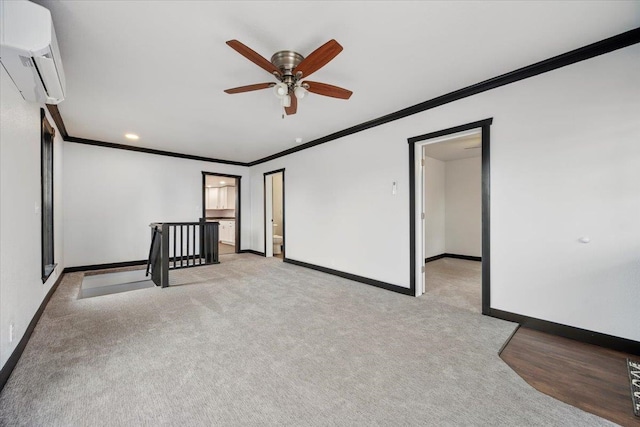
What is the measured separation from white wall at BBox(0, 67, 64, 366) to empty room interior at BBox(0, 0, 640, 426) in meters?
0.03

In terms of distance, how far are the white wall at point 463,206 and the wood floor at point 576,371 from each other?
4.29m

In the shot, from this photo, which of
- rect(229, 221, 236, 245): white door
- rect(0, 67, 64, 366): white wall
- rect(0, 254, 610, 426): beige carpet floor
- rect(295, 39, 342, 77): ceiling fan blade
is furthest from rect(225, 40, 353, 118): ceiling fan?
rect(229, 221, 236, 245): white door

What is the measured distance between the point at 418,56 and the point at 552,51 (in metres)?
1.19

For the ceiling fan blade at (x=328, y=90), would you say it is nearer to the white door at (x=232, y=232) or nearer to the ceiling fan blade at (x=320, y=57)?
the ceiling fan blade at (x=320, y=57)

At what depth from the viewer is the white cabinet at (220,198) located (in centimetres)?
982

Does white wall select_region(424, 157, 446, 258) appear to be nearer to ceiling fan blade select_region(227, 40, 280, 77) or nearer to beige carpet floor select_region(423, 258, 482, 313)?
beige carpet floor select_region(423, 258, 482, 313)

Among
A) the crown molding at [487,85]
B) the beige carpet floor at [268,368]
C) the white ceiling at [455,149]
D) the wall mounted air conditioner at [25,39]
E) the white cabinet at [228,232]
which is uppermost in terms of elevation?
the crown molding at [487,85]

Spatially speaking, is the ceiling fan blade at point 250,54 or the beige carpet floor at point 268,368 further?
the ceiling fan blade at point 250,54

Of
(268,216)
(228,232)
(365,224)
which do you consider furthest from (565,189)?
(228,232)

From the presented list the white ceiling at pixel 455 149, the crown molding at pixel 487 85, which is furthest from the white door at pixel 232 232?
the white ceiling at pixel 455 149

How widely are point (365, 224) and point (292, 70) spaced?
2595mm

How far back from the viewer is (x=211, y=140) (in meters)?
5.11

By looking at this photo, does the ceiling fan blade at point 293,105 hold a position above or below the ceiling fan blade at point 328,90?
below

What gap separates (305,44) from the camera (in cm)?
223
